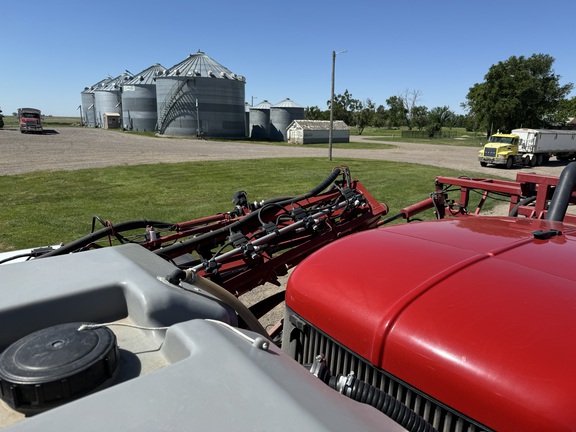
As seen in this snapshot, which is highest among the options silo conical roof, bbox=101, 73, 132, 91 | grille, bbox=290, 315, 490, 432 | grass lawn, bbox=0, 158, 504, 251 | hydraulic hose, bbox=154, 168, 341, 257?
silo conical roof, bbox=101, 73, 132, 91

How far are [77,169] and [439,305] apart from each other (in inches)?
825

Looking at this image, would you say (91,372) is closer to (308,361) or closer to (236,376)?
(236,376)

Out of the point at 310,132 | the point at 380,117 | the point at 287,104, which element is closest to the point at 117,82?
the point at 287,104

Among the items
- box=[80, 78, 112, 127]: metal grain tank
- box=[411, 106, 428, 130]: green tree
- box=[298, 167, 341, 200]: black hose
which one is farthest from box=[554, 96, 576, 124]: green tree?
box=[80, 78, 112, 127]: metal grain tank

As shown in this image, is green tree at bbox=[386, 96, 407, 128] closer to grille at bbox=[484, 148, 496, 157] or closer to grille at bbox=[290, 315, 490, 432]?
grille at bbox=[484, 148, 496, 157]

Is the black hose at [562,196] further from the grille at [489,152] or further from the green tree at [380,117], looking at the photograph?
the green tree at [380,117]

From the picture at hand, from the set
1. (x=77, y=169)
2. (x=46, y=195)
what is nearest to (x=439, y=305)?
(x=46, y=195)

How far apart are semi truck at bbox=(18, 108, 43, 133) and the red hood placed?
206 ft

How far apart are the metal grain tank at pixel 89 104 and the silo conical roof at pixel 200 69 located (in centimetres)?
3435

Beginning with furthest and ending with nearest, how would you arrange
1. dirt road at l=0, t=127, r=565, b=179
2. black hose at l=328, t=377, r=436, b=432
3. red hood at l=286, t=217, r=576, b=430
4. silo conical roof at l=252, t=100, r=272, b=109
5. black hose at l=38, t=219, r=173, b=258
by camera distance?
silo conical roof at l=252, t=100, r=272, b=109, dirt road at l=0, t=127, r=565, b=179, black hose at l=38, t=219, r=173, b=258, black hose at l=328, t=377, r=436, b=432, red hood at l=286, t=217, r=576, b=430

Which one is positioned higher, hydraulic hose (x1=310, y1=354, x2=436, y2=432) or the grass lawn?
hydraulic hose (x1=310, y1=354, x2=436, y2=432)

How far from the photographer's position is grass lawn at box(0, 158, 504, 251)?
927cm

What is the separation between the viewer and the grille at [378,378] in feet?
4.96

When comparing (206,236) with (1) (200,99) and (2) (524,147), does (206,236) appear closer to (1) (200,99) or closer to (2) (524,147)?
(2) (524,147)
